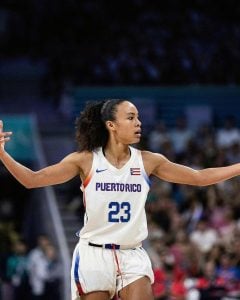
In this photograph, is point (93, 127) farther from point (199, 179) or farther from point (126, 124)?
point (199, 179)

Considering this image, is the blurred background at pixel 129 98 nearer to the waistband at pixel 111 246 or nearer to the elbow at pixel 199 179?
the elbow at pixel 199 179

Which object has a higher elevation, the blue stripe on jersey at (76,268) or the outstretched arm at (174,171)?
the outstretched arm at (174,171)

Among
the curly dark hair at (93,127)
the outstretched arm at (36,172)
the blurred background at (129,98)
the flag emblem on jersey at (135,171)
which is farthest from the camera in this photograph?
the blurred background at (129,98)

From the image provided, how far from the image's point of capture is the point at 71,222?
1518 centimetres

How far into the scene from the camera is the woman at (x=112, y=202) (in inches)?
236

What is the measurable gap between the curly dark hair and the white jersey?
207 millimetres

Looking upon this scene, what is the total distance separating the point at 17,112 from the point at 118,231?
11.8 metres

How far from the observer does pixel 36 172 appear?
6.00 meters

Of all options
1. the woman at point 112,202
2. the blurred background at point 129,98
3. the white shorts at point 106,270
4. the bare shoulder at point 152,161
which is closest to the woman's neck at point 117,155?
the woman at point 112,202

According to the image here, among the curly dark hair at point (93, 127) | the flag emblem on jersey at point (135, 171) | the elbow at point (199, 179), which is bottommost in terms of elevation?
the elbow at point (199, 179)

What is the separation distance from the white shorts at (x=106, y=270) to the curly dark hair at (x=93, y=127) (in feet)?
2.19

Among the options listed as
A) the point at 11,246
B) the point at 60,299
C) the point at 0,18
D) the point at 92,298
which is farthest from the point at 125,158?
the point at 0,18

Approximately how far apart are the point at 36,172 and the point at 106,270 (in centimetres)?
76

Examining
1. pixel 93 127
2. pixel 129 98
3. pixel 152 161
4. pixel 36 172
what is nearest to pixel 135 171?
pixel 152 161
